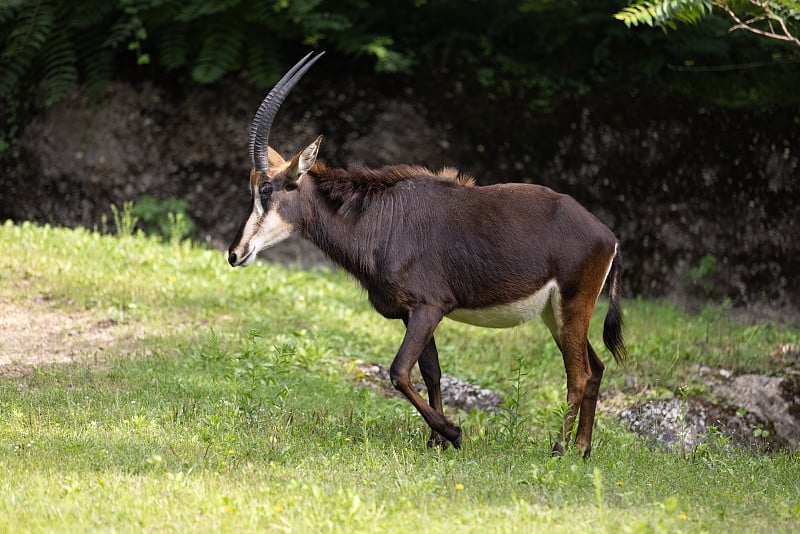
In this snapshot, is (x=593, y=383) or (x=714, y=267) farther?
(x=714, y=267)

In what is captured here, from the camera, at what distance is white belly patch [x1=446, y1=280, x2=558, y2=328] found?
7.73m

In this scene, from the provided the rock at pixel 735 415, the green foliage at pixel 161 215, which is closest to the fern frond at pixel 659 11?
the rock at pixel 735 415

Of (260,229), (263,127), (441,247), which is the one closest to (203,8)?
(263,127)

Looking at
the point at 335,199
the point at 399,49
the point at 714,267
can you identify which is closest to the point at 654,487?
the point at 335,199

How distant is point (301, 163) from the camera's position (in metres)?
8.00

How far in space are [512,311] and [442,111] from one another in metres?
8.36

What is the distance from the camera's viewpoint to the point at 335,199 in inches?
323

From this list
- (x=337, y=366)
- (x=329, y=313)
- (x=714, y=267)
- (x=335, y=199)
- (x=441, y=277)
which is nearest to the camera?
(x=441, y=277)

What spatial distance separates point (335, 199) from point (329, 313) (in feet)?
11.6

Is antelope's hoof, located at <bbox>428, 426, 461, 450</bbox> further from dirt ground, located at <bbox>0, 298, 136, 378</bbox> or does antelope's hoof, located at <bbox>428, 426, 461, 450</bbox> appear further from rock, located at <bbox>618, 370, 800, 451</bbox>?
dirt ground, located at <bbox>0, 298, 136, 378</bbox>

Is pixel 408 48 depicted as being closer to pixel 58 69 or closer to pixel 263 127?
pixel 58 69

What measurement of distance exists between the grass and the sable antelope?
1.85 ft

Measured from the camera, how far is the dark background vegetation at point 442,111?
14547 mm

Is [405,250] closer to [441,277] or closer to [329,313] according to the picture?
[441,277]
